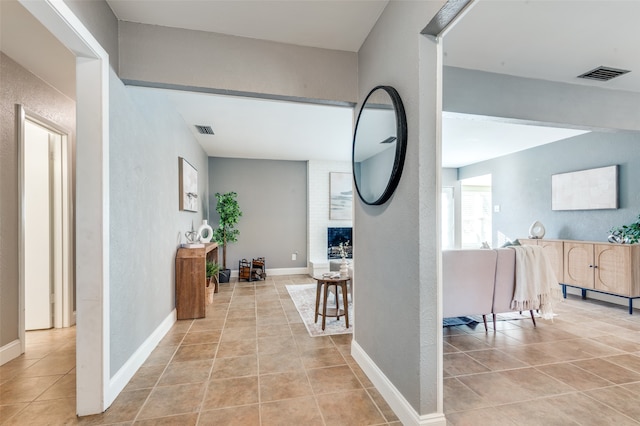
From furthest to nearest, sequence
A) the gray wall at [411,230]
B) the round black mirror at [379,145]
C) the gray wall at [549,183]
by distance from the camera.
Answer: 1. the gray wall at [549,183]
2. the round black mirror at [379,145]
3. the gray wall at [411,230]

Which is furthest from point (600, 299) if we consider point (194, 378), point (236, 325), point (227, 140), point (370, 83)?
point (227, 140)

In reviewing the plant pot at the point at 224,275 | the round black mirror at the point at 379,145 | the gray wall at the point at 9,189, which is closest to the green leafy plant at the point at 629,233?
the round black mirror at the point at 379,145

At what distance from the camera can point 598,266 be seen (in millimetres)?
3934

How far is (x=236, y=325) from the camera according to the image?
321 centimetres

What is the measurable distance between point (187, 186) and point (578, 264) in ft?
18.1

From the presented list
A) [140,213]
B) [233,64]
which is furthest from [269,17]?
[140,213]

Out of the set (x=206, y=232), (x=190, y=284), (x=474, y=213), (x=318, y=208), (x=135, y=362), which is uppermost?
(x=318, y=208)

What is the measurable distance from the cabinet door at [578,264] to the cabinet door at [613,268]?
84 millimetres

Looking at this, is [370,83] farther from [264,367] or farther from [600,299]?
[600,299]

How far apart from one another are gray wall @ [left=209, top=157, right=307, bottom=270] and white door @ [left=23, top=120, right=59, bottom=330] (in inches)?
120

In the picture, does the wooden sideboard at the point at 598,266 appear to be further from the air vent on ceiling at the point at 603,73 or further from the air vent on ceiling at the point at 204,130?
the air vent on ceiling at the point at 204,130

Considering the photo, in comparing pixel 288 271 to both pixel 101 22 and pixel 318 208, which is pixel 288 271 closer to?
pixel 318 208

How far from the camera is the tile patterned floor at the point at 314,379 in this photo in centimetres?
171

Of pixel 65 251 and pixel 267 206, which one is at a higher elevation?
pixel 267 206
